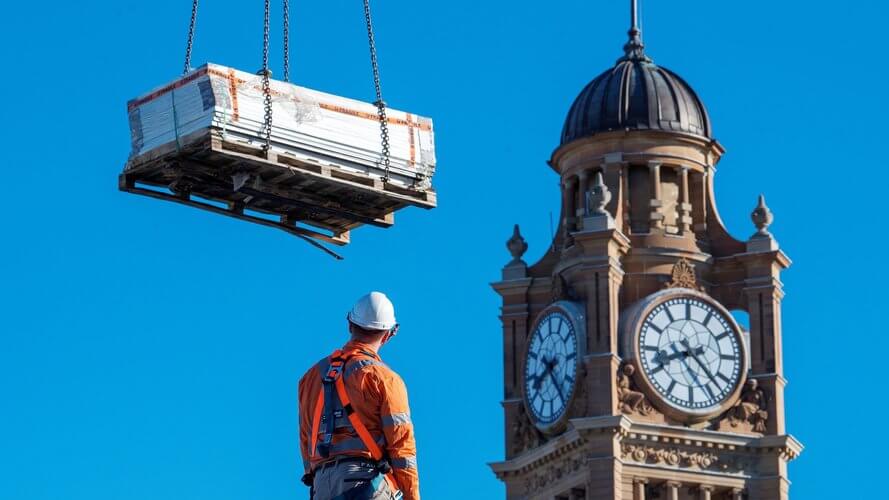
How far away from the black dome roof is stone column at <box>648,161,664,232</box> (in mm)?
1129

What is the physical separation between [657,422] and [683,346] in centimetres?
204

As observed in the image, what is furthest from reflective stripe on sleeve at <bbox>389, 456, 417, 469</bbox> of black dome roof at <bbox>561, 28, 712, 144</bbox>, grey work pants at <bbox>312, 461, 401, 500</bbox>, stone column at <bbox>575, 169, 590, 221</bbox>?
stone column at <bbox>575, 169, 590, 221</bbox>

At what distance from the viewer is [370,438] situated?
3212cm

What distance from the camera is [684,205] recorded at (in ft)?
307

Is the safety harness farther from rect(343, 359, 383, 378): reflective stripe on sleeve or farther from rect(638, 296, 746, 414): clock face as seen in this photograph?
rect(638, 296, 746, 414): clock face

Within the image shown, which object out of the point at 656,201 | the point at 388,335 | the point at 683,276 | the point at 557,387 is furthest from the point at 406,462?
the point at 656,201

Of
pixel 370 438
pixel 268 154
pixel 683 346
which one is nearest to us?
pixel 370 438

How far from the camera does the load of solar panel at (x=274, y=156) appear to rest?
48.8m

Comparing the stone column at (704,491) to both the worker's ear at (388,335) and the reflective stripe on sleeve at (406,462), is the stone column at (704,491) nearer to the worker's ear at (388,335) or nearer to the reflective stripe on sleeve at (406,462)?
the worker's ear at (388,335)

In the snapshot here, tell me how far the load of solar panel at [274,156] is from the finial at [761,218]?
1721 inches

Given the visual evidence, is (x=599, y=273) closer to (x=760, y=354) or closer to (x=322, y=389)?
(x=760, y=354)

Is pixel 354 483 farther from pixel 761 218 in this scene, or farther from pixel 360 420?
pixel 761 218

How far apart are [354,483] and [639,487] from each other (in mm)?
59442

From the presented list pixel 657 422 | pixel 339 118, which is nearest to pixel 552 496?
pixel 657 422
